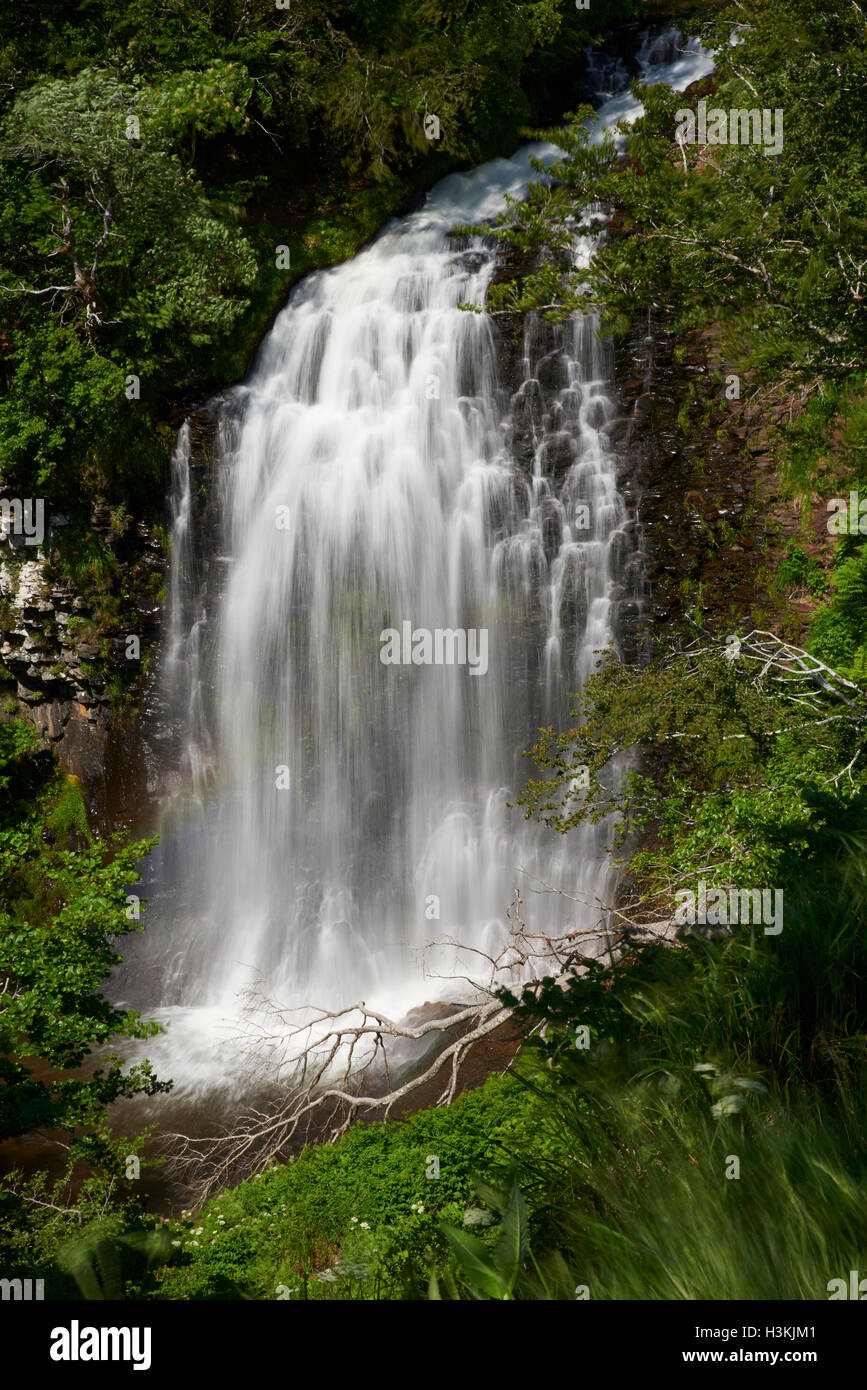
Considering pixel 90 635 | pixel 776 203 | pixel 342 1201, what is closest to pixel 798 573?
pixel 776 203

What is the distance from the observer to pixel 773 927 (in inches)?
137

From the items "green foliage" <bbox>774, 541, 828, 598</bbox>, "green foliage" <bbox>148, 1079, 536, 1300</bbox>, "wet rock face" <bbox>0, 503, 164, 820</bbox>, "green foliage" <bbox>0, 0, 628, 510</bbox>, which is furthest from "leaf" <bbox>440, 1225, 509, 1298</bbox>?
"green foliage" <bbox>0, 0, 628, 510</bbox>

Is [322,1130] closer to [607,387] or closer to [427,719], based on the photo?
[427,719]

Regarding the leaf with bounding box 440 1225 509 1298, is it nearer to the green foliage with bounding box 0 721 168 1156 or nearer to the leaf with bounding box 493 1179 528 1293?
the leaf with bounding box 493 1179 528 1293

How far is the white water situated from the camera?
11844mm

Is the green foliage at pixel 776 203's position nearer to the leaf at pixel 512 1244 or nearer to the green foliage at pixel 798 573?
the green foliage at pixel 798 573

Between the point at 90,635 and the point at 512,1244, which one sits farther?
the point at 90,635

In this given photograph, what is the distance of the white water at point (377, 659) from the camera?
11844 mm

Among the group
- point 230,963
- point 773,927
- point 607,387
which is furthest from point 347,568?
point 773,927

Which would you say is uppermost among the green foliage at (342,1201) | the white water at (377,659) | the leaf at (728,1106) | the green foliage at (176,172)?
the green foliage at (176,172)

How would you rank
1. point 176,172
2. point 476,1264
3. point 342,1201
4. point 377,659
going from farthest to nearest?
point 176,172 → point 377,659 → point 342,1201 → point 476,1264

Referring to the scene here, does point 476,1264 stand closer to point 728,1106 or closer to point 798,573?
point 728,1106

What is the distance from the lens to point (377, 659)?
40.8 ft

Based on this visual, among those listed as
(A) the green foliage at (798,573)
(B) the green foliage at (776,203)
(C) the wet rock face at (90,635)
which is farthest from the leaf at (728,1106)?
(C) the wet rock face at (90,635)
